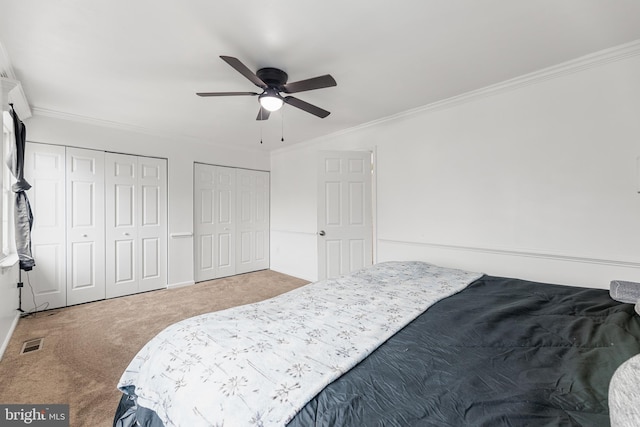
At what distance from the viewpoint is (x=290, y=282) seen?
438 cm

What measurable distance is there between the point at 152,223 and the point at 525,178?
4648mm

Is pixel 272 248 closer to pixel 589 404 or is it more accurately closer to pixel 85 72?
pixel 85 72

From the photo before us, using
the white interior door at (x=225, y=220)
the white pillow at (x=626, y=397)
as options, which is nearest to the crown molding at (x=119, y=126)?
the white interior door at (x=225, y=220)

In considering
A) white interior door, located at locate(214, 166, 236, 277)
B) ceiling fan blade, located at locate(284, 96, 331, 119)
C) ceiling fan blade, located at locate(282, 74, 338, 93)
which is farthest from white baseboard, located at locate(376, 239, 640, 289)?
white interior door, located at locate(214, 166, 236, 277)

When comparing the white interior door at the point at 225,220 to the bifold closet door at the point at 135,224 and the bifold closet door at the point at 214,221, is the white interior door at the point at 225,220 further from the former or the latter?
the bifold closet door at the point at 135,224

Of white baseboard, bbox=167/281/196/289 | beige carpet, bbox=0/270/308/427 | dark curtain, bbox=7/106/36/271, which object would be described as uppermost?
dark curtain, bbox=7/106/36/271

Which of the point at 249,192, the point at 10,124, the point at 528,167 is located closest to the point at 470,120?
the point at 528,167

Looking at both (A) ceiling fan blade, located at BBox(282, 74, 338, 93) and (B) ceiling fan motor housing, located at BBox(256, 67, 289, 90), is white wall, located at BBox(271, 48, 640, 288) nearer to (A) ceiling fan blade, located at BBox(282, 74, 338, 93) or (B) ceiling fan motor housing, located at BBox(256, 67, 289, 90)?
(A) ceiling fan blade, located at BBox(282, 74, 338, 93)

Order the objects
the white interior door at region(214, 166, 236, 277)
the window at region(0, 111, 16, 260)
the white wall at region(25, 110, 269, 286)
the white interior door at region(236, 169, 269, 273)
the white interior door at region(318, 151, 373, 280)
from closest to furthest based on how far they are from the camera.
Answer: the window at region(0, 111, 16, 260)
the white wall at region(25, 110, 269, 286)
the white interior door at region(318, 151, 373, 280)
the white interior door at region(214, 166, 236, 277)
the white interior door at region(236, 169, 269, 273)

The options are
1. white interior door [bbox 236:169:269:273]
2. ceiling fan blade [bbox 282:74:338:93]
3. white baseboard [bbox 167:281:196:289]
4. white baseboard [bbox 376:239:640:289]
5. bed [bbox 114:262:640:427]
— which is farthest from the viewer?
white interior door [bbox 236:169:269:273]

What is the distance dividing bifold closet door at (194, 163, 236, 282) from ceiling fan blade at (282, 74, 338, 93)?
2909mm

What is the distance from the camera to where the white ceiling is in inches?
61.7

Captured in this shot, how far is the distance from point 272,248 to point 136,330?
2792mm

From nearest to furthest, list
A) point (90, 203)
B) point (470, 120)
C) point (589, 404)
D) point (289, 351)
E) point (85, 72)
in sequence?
point (589, 404)
point (289, 351)
point (85, 72)
point (470, 120)
point (90, 203)
